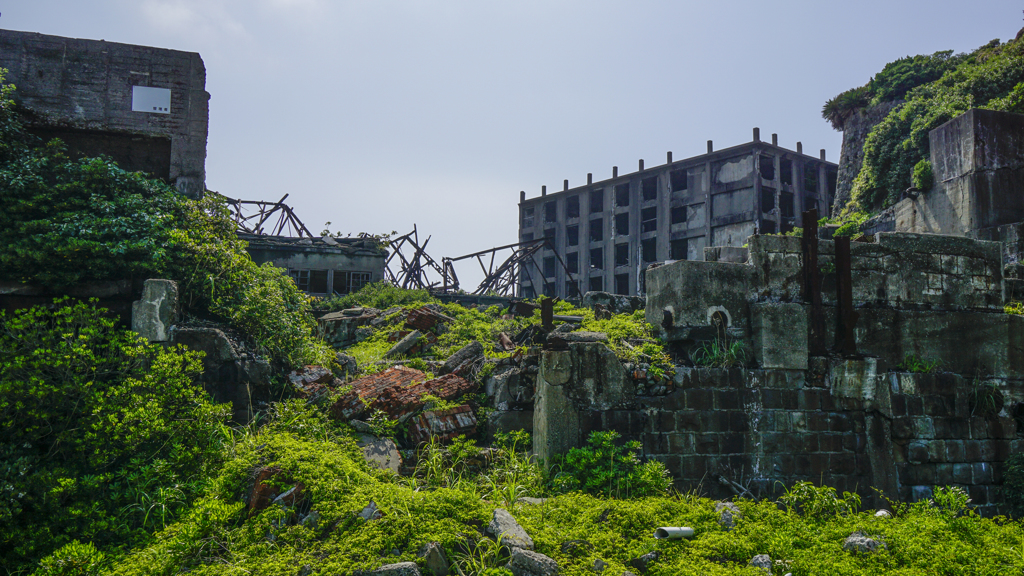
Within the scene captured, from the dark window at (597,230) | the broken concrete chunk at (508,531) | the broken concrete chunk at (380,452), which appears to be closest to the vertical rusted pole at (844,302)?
the broken concrete chunk at (508,531)

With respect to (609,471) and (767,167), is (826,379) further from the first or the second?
(767,167)

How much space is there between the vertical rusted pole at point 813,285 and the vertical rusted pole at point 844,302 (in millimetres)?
263

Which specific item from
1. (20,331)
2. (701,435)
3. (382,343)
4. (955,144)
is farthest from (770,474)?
(955,144)

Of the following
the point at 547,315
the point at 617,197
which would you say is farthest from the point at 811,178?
the point at 547,315

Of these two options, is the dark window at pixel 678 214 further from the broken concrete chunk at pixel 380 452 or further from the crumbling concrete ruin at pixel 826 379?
the broken concrete chunk at pixel 380 452

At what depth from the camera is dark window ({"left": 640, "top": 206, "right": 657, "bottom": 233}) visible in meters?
33.3

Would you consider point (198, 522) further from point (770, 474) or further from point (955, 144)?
point (955, 144)

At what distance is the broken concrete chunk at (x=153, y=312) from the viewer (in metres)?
7.48

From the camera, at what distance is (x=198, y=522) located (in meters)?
5.25

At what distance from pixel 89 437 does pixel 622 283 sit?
3002 centimetres

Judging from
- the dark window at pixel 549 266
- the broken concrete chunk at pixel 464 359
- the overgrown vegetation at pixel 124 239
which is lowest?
the broken concrete chunk at pixel 464 359

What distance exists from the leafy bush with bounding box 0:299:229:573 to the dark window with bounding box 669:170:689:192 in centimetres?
2908

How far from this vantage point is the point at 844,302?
803 centimetres

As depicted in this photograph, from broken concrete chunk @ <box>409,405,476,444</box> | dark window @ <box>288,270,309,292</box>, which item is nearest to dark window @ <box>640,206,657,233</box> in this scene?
dark window @ <box>288,270,309,292</box>
